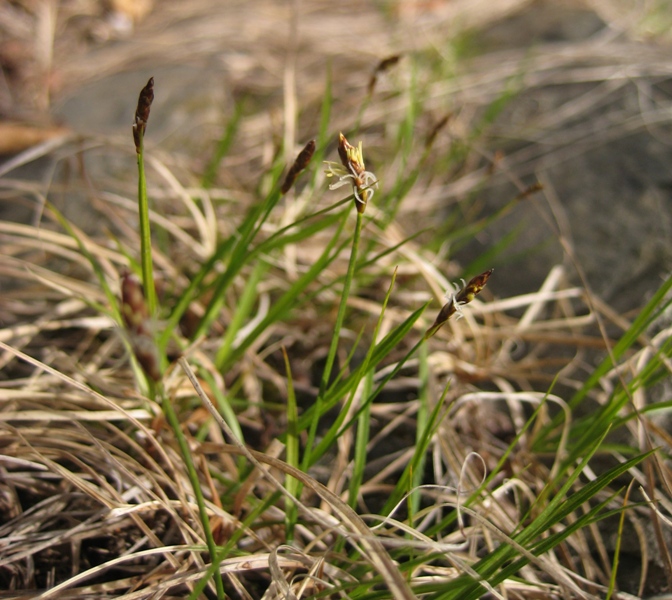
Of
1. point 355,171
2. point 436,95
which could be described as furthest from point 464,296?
point 436,95

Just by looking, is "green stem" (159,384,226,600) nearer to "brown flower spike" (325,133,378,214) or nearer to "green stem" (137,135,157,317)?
"green stem" (137,135,157,317)

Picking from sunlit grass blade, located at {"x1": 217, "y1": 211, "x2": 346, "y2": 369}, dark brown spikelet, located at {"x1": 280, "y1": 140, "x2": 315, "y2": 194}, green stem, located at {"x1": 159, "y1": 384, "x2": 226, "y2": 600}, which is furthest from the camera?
sunlit grass blade, located at {"x1": 217, "y1": 211, "x2": 346, "y2": 369}

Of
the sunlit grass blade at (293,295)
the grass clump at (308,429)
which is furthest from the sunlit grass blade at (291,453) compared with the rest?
the sunlit grass blade at (293,295)

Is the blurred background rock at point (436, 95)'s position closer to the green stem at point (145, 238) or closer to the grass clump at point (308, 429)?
the grass clump at point (308, 429)

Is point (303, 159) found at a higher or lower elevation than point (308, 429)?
higher

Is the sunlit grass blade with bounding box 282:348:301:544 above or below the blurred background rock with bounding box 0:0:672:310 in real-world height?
Result: below

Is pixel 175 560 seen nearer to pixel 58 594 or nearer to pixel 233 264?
pixel 58 594

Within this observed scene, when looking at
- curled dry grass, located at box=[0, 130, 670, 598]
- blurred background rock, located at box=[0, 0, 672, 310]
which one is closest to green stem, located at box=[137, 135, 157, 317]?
curled dry grass, located at box=[0, 130, 670, 598]

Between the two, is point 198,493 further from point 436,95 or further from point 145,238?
point 436,95
